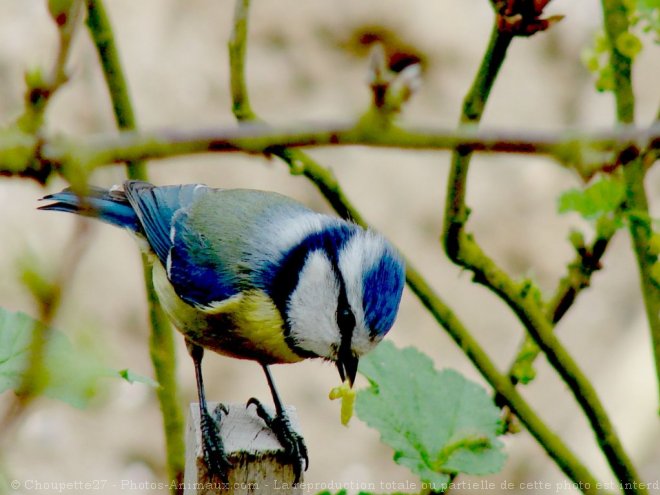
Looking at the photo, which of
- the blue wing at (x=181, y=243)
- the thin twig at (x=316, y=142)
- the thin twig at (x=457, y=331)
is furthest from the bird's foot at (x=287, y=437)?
the thin twig at (x=316, y=142)

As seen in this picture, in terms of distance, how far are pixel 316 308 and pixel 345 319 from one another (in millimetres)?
77

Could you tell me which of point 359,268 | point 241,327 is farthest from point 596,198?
point 241,327

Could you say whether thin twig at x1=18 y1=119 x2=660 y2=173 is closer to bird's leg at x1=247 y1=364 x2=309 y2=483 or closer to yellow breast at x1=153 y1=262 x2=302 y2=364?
bird's leg at x1=247 y1=364 x2=309 y2=483

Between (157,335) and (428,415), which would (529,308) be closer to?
(428,415)

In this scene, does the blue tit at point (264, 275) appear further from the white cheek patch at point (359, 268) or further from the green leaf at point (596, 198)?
the green leaf at point (596, 198)

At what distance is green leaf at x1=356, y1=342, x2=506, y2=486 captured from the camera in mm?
1040

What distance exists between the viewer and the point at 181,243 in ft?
5.42

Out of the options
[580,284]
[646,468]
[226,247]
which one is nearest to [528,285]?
[580,284]

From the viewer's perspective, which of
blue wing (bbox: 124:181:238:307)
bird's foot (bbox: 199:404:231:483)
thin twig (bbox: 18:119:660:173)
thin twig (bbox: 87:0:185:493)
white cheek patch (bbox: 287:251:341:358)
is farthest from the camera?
blue wing (bbox: 124:181:238:307)

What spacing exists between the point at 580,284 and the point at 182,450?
63 centimetres

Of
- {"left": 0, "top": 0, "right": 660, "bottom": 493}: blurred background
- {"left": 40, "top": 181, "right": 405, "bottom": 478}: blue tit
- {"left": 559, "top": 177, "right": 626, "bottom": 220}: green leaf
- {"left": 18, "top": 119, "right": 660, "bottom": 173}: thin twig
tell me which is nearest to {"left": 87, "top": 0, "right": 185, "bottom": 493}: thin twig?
{"left": 40, "top": 181, "right": 405, "bottom": 478}: blue tit

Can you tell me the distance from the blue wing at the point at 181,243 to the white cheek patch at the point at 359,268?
211mm

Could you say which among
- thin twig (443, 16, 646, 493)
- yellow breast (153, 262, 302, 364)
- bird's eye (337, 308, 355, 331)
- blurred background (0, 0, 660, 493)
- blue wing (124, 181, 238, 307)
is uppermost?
blurred background (0, 0, 660, 493)

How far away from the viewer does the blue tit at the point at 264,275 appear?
4.45 feet
